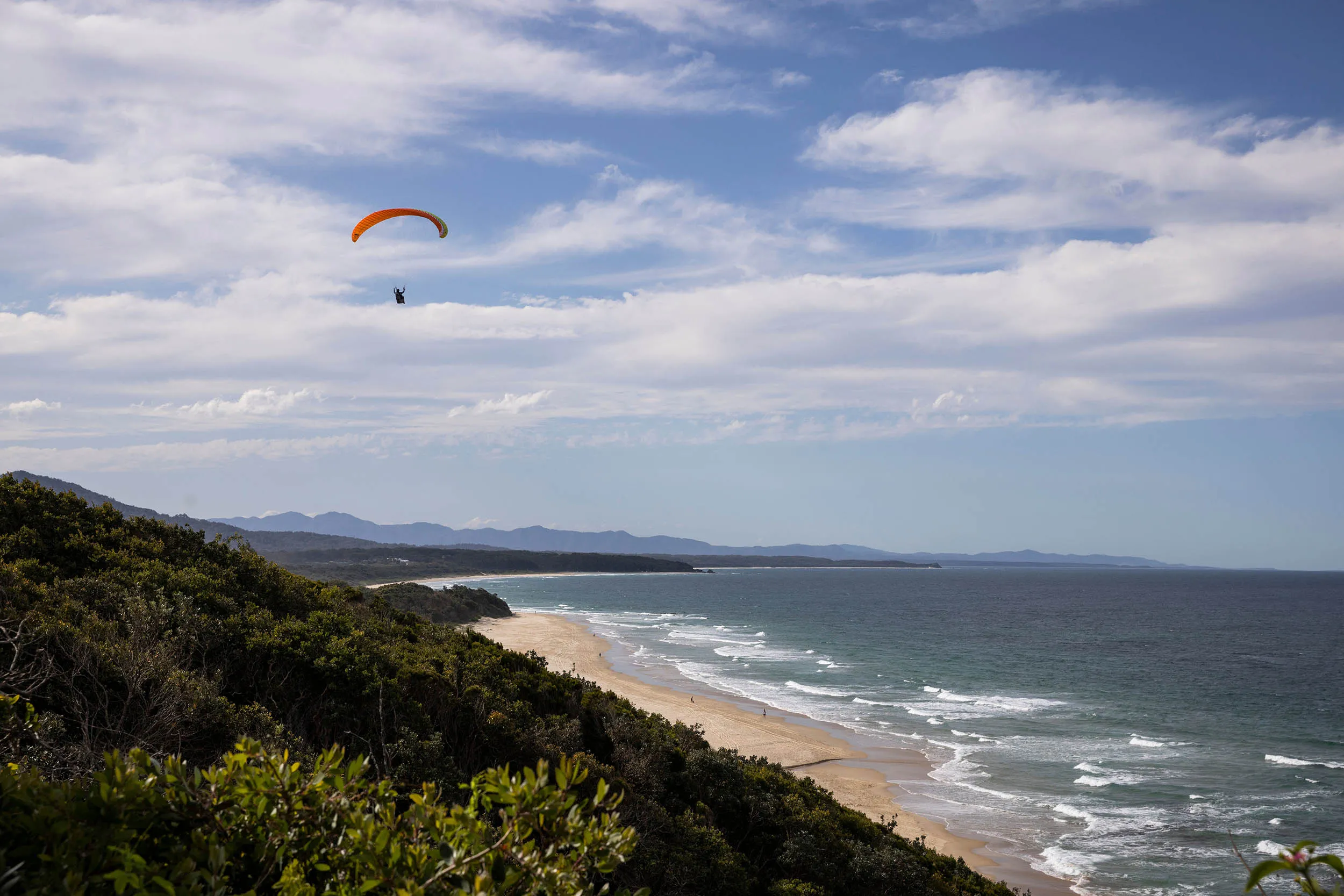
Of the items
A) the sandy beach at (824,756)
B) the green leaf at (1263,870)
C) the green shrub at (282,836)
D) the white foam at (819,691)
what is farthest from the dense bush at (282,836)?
the white foam at (819,691)

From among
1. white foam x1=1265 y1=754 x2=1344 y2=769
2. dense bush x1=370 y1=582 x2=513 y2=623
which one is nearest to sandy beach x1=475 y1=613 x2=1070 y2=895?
white foam x1=1265 y1=754 x2=1344 y2=769

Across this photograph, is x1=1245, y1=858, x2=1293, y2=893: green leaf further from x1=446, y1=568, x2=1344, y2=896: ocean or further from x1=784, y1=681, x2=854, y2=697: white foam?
x1=784, y1=681, x2=854, y2=697: white foam

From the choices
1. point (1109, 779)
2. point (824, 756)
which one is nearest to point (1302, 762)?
point (1109, 779)

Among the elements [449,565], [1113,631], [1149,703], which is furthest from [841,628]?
[449,565]

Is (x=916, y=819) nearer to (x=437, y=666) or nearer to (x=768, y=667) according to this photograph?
(x=437, y=666)

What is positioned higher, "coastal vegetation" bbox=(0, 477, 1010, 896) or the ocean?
"coastal vegetation" bbox=(0, 477, 1010, 896)

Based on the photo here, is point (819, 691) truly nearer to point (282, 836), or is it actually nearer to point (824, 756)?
point (824, 756)
